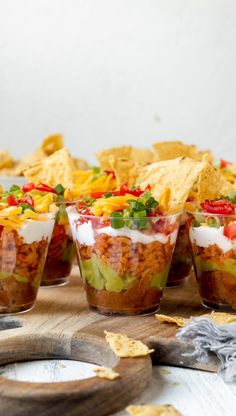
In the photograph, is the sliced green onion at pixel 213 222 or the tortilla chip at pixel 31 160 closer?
the sliced green onion at pixel 213 222

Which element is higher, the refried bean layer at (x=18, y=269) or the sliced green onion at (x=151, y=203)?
the sliced green onion at (x=151, y=203)

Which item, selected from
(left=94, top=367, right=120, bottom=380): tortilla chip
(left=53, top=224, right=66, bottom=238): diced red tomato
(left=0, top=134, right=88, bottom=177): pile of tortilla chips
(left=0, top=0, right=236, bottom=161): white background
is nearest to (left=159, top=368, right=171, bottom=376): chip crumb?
(left=94, top=367, right=120, bottom=380): tortilla chip

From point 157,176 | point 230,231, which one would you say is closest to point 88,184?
point 157,176

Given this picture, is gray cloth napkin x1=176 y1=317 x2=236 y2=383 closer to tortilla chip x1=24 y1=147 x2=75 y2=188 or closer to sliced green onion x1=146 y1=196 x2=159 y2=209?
sliced green onion x1=146 y1=196 x2=159 y2=209

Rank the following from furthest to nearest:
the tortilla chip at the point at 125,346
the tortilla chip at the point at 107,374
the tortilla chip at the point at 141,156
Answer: the tortilla chip at the point at 141,156 → the tortilla chip at the point at 125,346 → the tortilla chip at the point at 107,374

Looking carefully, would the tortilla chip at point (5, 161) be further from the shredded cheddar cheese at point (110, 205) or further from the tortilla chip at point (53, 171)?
the shredded cheddar cheese at point (110, 205)

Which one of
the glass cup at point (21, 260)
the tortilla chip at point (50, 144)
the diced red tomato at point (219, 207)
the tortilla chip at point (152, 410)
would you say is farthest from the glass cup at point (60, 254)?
the tortilla chip at point (50, 144)

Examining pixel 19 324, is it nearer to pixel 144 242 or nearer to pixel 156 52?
pixel 144 242

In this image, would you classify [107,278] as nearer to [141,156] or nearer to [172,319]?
[172,319]
